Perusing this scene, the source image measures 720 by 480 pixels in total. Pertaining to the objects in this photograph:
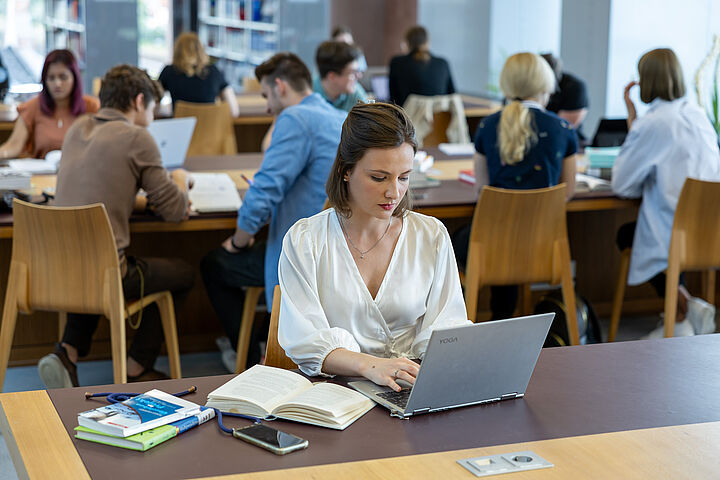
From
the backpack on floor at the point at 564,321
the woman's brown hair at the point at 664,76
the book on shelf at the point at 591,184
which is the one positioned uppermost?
the woman's brown hair at the point at 664,76

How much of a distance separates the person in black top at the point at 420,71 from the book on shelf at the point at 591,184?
121 inches

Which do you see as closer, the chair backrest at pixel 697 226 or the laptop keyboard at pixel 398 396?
the laptop keyboard at pixel 398 396

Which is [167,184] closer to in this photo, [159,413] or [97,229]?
[97,229]

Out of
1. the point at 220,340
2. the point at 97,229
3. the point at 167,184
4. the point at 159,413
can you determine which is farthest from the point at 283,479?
the point at 220,340

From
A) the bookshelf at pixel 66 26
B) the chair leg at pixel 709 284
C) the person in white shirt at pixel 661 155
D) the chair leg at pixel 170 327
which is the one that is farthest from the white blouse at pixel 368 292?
the bookshelf at pixel 66 26

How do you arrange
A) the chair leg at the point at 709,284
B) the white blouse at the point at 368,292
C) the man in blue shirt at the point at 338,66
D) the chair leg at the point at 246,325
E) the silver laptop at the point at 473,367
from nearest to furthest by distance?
the silver laptop at the point at 473,367
the white blouse at the point at 368,292
the chair leg at the point at 246,325
the man in blue shirt at the point at 338,66
the chair leg at the point at 709,284

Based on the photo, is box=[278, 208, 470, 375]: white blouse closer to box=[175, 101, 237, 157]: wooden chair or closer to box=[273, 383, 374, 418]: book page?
box=[273, 383, 374, 418]: book page

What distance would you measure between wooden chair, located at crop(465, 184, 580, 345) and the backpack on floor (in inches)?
5.4

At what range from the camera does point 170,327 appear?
11.0 feet

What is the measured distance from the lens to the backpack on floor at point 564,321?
351 centimetres

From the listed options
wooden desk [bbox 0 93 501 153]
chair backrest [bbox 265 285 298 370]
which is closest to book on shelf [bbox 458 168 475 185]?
chair backrest [bbox 265 285 298 370]

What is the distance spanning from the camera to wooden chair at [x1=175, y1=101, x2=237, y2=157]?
5.67m

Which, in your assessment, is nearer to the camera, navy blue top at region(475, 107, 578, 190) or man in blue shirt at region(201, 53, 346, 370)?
man in blue shirt at region(201, 53, 346, 370)

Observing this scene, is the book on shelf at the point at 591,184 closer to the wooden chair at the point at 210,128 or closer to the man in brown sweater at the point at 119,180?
the man in brown sweater at the point at 119,180
